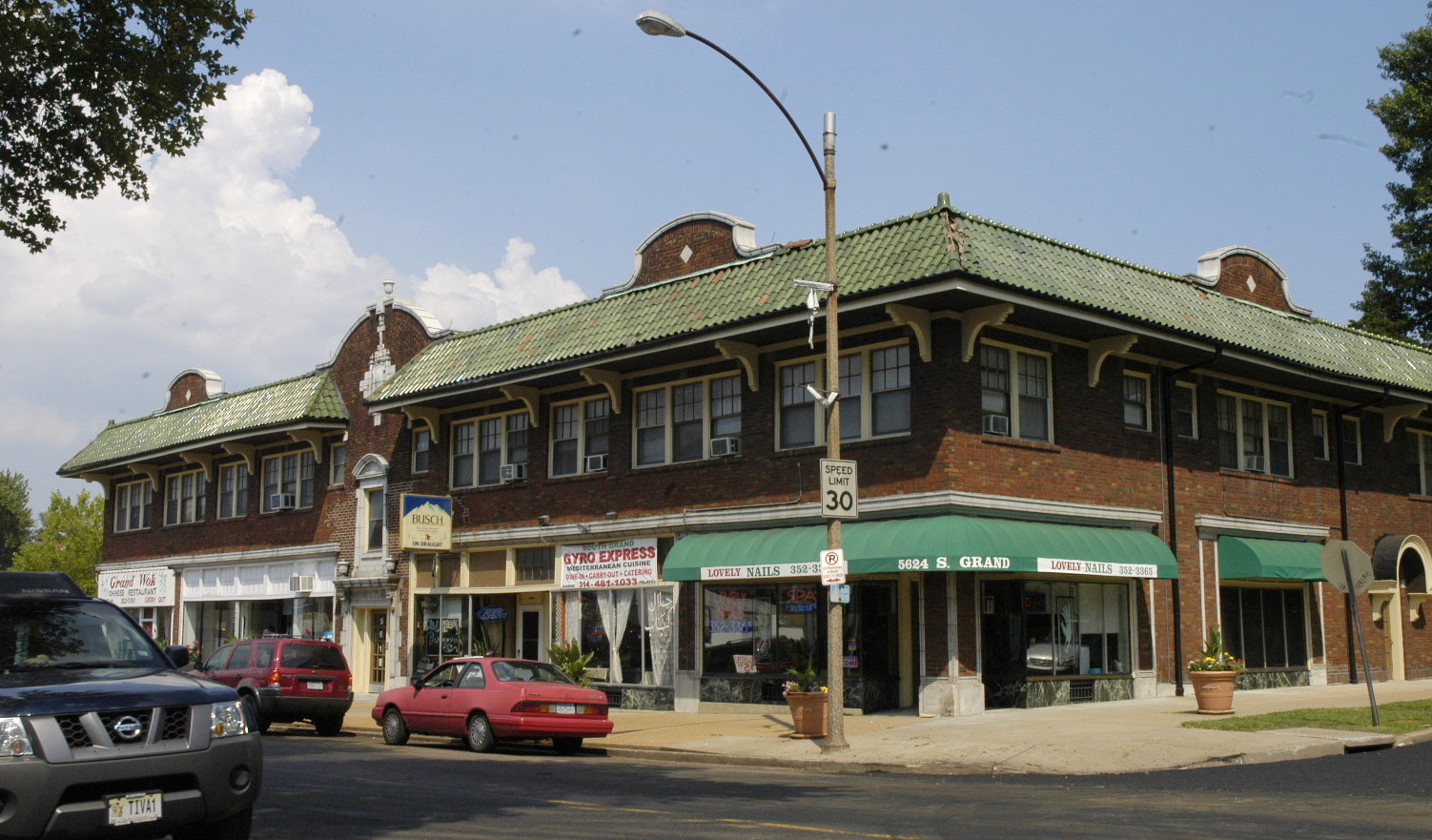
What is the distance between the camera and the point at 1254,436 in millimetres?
26797

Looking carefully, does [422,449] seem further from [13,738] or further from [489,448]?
[13,738]

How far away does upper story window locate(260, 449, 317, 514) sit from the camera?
36344 millimetres

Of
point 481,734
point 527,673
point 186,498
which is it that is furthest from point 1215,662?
point 186,498

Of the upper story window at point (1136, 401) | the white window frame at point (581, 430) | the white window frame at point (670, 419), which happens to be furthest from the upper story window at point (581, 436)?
the upper story window at point (1136, 401)

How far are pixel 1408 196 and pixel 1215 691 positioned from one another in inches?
1202

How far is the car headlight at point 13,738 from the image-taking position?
294 inches

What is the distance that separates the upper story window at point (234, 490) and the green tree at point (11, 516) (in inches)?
2707

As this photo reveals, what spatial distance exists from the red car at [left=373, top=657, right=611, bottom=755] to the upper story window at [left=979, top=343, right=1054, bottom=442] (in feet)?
24.7

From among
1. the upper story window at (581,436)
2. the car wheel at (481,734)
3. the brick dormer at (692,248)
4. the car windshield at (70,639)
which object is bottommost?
the car wheel at (481,734)

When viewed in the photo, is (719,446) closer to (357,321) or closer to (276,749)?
(276,749)

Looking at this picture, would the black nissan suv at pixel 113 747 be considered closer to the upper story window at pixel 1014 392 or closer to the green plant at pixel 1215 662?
the upper story window at pixel 1014 392

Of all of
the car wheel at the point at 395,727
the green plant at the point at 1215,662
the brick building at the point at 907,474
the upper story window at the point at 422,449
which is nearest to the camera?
the green plant at the point at 1215,662

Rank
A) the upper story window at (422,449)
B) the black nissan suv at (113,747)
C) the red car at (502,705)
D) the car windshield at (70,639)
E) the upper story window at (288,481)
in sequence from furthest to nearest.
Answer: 1. the upper story window at (288,481)
2. the upper story window at (422,449)
3. the red car at (502,705)
4. the car windshield at (70,639)
5. the black nissan suv at (113,747)

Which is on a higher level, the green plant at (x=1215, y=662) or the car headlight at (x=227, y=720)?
the car headlight at (x=227, y=720)
